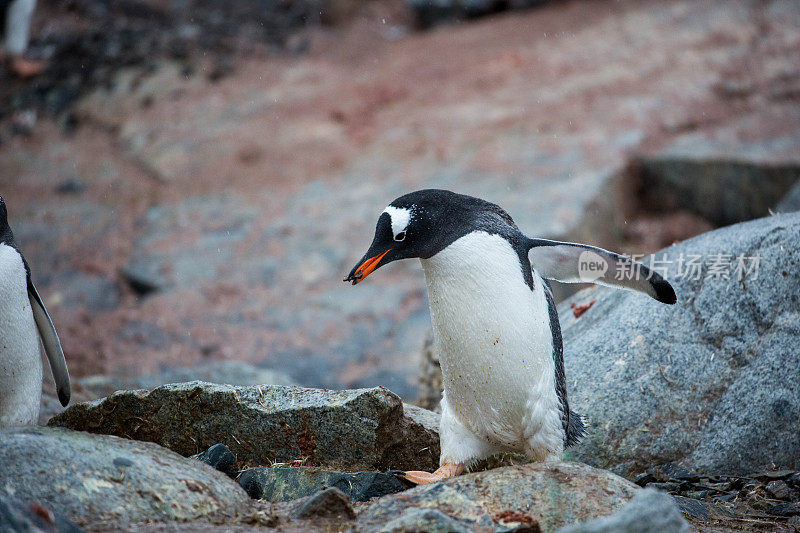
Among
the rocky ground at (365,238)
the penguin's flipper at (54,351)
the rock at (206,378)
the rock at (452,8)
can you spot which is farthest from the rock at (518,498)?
the rock at (452,8)

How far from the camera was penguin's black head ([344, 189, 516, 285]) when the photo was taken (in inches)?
124

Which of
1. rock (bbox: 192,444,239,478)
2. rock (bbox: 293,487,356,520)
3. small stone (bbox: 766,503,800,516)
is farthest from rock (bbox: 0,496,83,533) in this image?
small stone (bbox: 766,503,800,516)

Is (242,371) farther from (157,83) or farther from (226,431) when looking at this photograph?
(157,83)

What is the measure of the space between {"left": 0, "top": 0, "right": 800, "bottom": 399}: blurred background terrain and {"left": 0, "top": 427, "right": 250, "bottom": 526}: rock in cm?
388

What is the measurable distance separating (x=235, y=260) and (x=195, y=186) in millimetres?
1826

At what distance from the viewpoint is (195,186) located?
10.1 m

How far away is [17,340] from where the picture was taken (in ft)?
12.1

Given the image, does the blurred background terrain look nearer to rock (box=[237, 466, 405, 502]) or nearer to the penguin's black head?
rock (box=[237, 466, 405, 502])

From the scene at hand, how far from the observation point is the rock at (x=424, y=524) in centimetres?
244

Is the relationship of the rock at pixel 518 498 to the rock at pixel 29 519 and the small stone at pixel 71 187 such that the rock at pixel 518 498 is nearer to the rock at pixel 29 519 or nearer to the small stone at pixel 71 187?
the rock at pixel 29 519

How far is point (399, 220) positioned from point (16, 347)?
1990mm

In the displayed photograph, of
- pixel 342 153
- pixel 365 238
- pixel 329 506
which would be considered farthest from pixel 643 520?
pixel 342 153

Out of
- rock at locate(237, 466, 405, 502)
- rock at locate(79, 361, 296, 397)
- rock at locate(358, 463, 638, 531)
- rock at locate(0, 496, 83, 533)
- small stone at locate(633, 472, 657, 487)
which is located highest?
rock at locate(0, 496, 83, 533)

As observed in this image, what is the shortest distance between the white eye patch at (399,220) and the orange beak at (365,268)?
0.09 m
